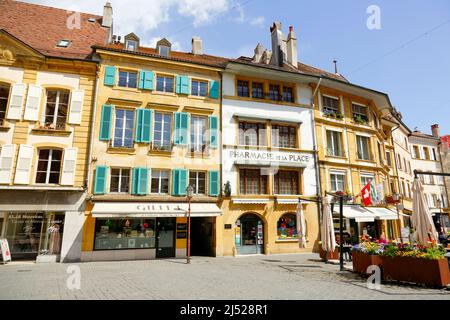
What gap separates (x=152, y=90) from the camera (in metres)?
17.9

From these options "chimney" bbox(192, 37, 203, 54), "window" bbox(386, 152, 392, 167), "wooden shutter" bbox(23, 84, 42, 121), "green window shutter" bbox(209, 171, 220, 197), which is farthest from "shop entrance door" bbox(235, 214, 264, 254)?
"window" bbox(386, 152, 392, 167)

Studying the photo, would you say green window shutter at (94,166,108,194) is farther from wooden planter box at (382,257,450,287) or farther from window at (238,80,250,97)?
wooden planter box at (382,257,450,287)

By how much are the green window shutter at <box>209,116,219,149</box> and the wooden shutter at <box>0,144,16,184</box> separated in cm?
1057

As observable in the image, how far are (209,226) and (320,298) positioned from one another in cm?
1199

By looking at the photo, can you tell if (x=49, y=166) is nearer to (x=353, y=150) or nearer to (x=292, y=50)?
(x=292, y=50)

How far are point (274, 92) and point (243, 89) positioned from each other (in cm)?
241

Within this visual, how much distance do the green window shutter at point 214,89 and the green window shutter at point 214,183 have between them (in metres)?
5.22

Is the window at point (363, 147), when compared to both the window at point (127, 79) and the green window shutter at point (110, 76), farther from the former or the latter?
the green window shutter at point (110, 76)

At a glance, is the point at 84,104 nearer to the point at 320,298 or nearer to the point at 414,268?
the point at 320,298

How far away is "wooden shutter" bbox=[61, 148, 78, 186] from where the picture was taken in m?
15.2

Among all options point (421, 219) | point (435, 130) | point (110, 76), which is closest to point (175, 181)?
point (110, 76)

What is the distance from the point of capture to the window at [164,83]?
18234 millimetres

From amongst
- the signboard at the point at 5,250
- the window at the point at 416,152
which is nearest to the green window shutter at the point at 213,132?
the signboard at the point at 5,250
